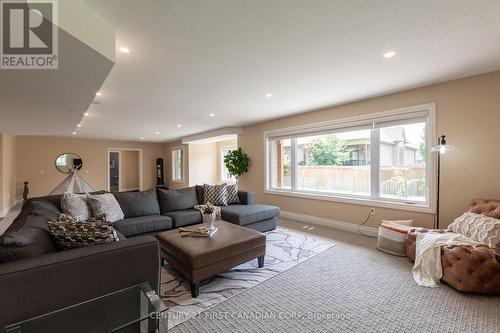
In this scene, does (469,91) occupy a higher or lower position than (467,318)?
higher

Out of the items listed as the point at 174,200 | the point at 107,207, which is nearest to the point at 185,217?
the point at 174,200

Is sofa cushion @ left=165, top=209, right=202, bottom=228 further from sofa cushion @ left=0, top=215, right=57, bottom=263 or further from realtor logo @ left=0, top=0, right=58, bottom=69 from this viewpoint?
realtor logo @ left=0, top=0, right=58, bottom=69

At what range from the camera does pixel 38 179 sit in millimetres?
7676

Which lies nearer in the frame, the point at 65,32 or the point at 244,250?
the point at 65,32

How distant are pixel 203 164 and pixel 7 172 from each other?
18.9 feet

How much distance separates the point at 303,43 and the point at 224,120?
368 centimetres

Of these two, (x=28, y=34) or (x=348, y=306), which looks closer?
(x=28, y=34)

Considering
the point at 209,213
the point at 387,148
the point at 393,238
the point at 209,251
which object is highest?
the point at 387,148

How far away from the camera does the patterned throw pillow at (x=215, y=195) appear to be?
419 centimetres

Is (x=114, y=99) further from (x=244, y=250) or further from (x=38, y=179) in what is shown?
(x=38, y=179)

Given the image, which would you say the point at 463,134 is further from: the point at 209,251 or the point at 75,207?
the point at 75,207

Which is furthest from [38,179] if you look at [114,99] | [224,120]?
[224,120]

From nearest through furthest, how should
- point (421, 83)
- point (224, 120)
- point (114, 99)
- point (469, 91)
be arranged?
1. point (469, 91)
2. point (421, 83)
3. point (114, 99)
4. point (224, 120)

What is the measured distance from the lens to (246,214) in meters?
3.61
